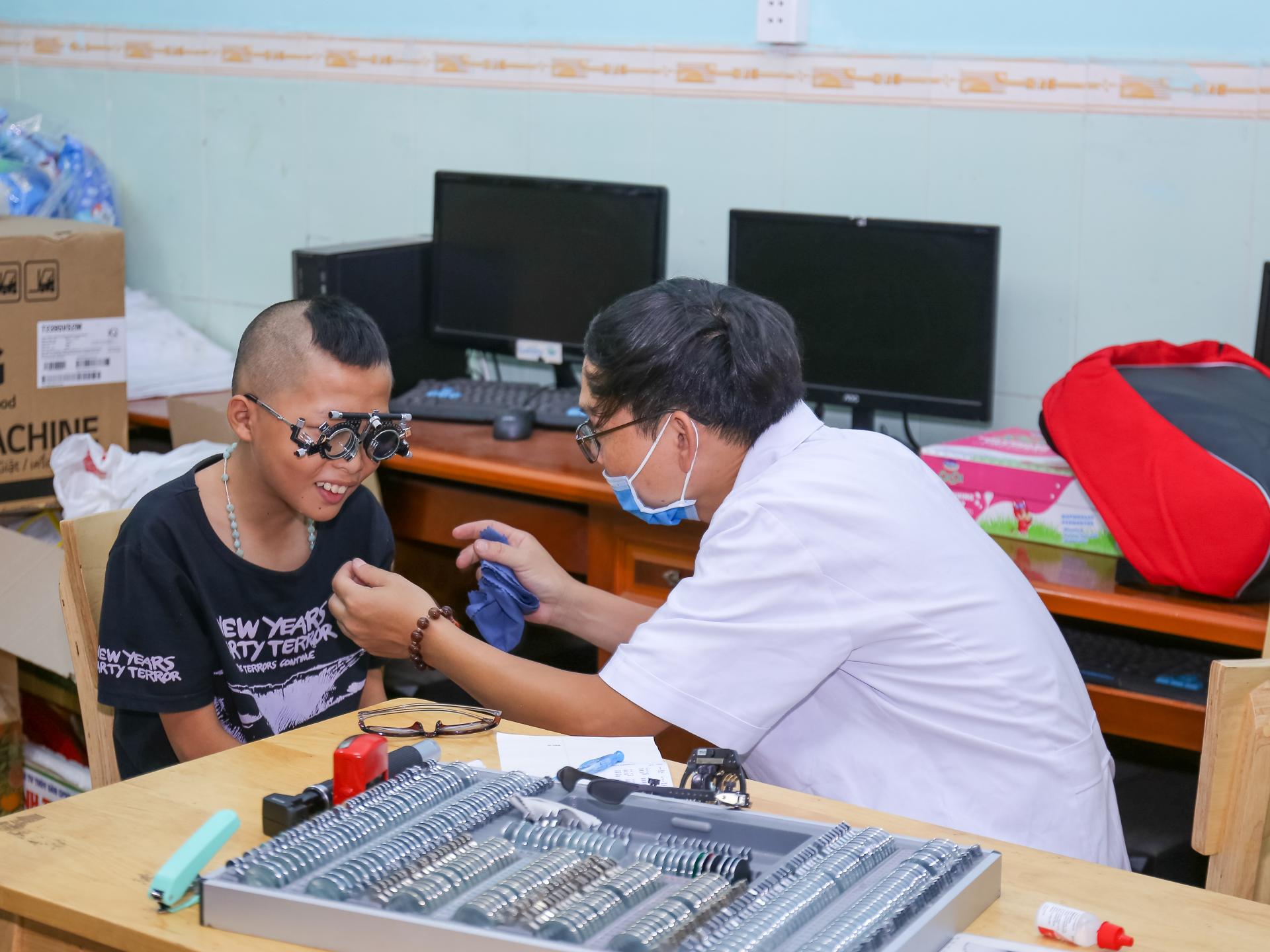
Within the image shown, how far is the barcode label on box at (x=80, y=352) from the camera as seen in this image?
9.19ft

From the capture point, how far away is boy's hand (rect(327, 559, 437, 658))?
1756 millimetres

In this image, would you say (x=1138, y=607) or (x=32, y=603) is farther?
(x=32, y=603)

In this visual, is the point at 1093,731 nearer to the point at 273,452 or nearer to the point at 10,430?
the point at 273,452

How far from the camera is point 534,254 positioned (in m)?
3.19

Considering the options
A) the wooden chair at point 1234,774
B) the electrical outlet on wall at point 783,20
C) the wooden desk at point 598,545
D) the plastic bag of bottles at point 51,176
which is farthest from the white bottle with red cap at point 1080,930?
the plastic bag of bottles at point 51,176

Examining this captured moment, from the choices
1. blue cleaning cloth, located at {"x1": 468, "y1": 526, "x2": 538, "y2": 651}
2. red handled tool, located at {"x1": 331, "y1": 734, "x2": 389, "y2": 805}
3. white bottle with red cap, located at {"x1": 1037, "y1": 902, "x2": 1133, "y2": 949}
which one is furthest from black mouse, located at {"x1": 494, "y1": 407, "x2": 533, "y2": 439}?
white bottle with red cap, located at {"x1": 1037, "y1": 902, "x2": 1133, "y2": 949}

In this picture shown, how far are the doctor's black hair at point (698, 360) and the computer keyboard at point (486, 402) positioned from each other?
1296 millimetres

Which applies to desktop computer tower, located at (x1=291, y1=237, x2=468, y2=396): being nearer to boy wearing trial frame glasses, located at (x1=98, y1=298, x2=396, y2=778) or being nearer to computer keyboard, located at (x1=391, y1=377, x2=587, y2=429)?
computer keyboard, located at (x1=391, y1=377, x2=587, y2=429)

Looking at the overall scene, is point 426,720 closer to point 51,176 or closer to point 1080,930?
point 1080,930

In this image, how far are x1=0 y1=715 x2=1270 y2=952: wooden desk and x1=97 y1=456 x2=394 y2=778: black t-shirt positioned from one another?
36 cm

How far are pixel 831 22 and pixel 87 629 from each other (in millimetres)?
1864

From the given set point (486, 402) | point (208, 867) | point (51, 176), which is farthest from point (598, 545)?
point (51, 176)

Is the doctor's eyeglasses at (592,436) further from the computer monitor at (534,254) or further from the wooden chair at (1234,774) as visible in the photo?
the computer monitor at (534,254)

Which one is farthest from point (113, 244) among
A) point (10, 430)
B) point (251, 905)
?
point (251, 905)
